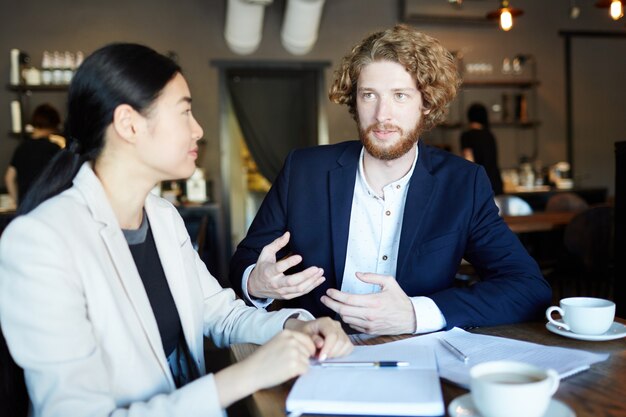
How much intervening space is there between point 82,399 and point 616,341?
1.07m

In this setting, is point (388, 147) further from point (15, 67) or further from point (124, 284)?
point (15, 67)

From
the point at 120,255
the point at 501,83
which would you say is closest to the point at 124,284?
the point at 120,255

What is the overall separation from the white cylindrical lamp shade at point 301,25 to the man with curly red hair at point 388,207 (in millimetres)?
4680

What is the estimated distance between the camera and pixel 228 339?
1.51m

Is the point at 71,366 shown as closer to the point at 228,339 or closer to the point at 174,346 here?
the point at 174,346

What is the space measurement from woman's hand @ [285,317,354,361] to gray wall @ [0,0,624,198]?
590cm

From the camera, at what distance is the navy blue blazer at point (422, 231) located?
62.8 inches

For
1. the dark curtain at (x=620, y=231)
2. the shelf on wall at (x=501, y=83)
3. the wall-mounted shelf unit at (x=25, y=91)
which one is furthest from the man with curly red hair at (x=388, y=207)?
the shelf on wall at (x=501, y=83)

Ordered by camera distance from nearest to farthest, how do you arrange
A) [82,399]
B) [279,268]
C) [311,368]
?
[82,399] < [311,368] < [279,268]

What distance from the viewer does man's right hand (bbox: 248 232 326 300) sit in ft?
4.82

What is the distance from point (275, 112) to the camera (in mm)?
7469

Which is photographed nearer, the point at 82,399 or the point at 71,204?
the point at 82,399

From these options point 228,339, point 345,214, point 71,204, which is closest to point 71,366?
point 71,204

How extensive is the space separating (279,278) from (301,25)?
5.69 m
